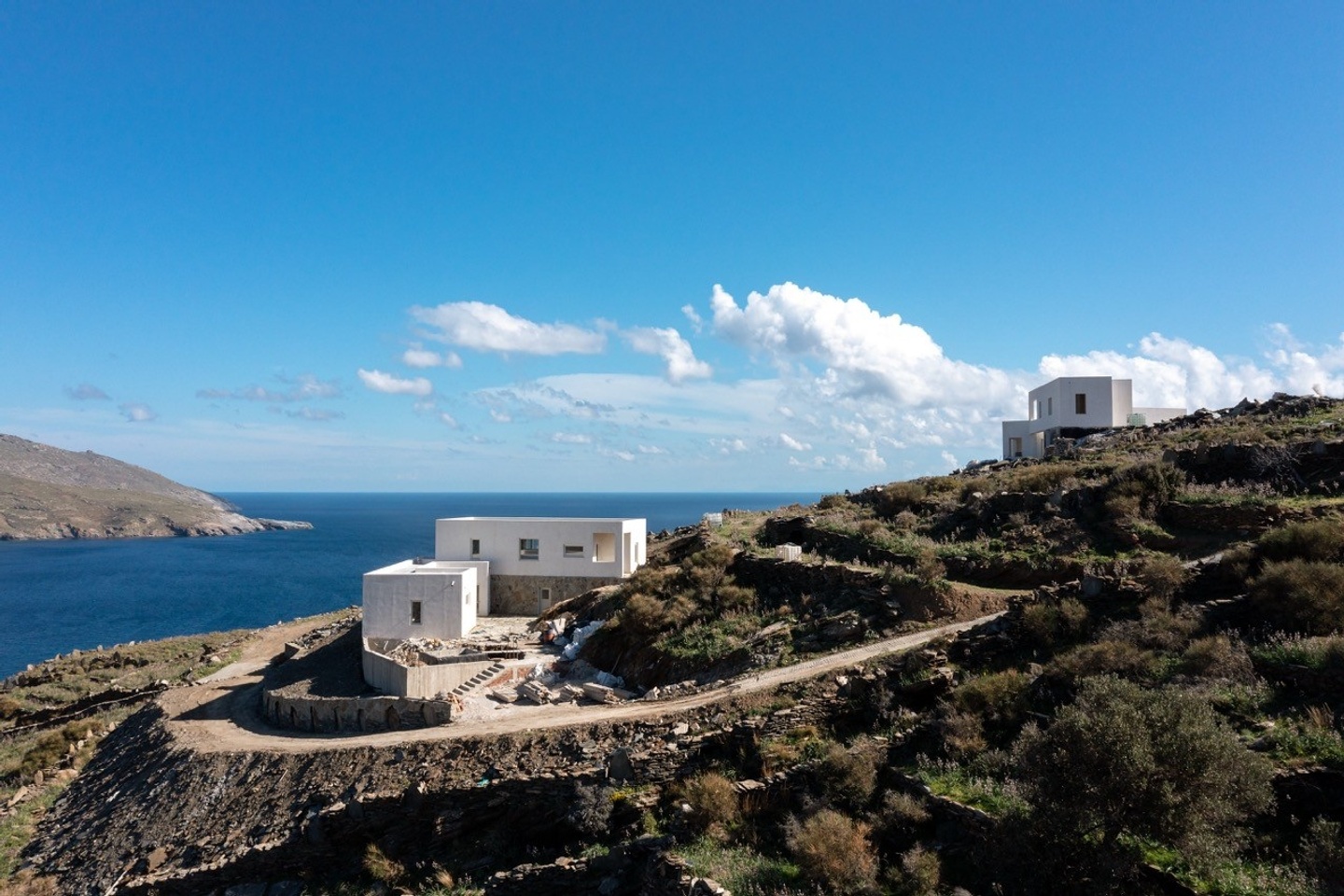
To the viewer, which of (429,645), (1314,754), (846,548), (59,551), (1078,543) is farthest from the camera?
(59,551)

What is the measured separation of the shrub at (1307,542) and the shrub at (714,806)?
10.4m

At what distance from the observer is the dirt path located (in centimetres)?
1606

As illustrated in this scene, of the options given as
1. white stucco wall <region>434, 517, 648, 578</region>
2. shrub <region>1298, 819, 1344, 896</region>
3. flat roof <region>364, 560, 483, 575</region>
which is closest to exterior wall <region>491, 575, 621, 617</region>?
white stucco wall <region>434, 517, 648, 578</region>

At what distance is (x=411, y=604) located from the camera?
26.5m

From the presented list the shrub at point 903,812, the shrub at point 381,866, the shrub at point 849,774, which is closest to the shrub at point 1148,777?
the shrub at point 903,812

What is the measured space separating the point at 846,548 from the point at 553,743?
11189mm

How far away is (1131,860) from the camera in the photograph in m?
8.08

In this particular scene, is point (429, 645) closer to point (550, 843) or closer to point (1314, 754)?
point (550, 843)

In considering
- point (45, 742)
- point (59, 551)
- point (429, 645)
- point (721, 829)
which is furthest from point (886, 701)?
point (59, 551)

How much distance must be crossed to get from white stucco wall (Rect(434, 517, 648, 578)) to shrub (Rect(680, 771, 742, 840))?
723 inches

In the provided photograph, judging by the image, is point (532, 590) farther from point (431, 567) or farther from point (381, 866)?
point (381, 866)

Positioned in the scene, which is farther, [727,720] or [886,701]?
[727,720]

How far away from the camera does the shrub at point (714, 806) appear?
12.0 metres

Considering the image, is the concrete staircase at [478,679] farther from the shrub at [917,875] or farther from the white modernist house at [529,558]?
the shrub at [917,875]
